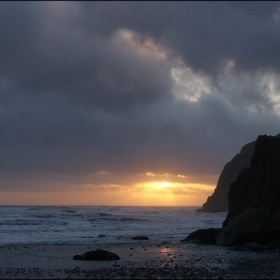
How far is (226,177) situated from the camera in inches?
5773

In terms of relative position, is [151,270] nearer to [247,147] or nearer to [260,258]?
[260,258]

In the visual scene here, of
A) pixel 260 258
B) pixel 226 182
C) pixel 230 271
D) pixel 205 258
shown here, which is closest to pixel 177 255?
pixel 205 258

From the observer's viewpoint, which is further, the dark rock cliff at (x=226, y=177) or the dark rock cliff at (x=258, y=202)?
the dark rock cliff at (x=226, y=177)

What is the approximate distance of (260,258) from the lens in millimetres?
22922

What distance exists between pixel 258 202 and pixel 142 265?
61.0 ft

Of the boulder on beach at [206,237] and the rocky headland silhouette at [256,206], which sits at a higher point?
the rocky headland silhouette at [256,206]

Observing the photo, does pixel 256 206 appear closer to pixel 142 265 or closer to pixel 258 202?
pixel 258 202

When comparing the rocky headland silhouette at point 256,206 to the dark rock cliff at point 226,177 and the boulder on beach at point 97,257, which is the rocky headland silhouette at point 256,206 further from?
the dark rock cliff at point 226,177

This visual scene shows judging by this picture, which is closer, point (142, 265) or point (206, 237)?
point (142, 265)

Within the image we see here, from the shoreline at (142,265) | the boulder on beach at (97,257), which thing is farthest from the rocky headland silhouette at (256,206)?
the boulder on beach at (97,257)

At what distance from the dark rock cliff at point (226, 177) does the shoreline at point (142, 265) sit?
4218 inches

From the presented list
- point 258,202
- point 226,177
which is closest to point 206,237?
point 258,202

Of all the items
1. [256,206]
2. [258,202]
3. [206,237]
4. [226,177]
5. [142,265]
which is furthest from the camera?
[226,177]

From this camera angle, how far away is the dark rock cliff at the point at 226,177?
13024 cm
